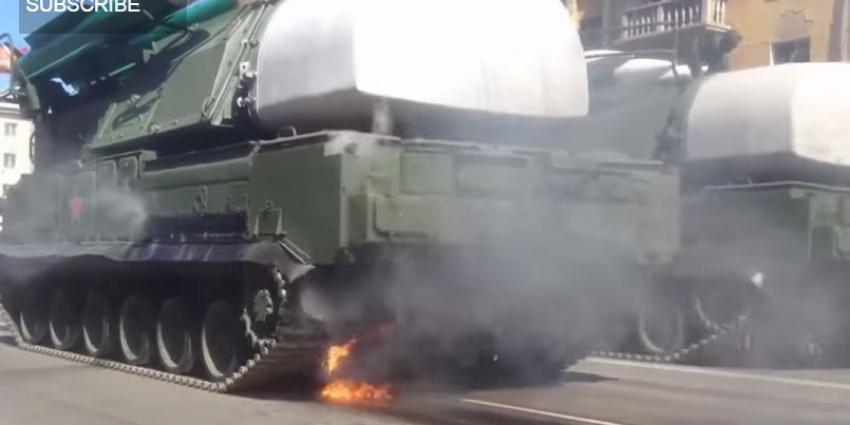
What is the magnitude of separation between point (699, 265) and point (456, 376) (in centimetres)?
342

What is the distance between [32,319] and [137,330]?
347cm

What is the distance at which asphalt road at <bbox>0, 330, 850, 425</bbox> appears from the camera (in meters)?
9.07

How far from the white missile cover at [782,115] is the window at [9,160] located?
55.7m

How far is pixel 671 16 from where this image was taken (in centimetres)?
2564

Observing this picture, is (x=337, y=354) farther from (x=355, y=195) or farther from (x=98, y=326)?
(x=98, y=326)

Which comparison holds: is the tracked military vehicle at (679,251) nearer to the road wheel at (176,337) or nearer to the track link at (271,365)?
the track link at (271,365)

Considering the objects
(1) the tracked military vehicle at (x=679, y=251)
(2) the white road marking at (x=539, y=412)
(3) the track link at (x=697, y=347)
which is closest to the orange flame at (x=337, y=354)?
(2) the white road marking at (x=539, y=412)

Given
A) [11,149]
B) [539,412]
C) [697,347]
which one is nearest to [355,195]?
[539,412]

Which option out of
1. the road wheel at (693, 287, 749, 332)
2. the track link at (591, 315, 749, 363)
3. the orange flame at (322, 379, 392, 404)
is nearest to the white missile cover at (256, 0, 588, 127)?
the orange flame at (322, 379, 392, 404)

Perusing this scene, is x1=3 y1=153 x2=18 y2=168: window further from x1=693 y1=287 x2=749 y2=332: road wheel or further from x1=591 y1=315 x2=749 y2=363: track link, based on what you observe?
x1=693 y1=287 x2=749 y2=332: road wheel

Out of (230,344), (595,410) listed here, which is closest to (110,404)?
(230,344)

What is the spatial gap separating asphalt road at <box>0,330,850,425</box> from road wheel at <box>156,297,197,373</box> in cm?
34

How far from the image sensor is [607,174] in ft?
34.2

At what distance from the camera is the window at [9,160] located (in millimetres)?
64381
